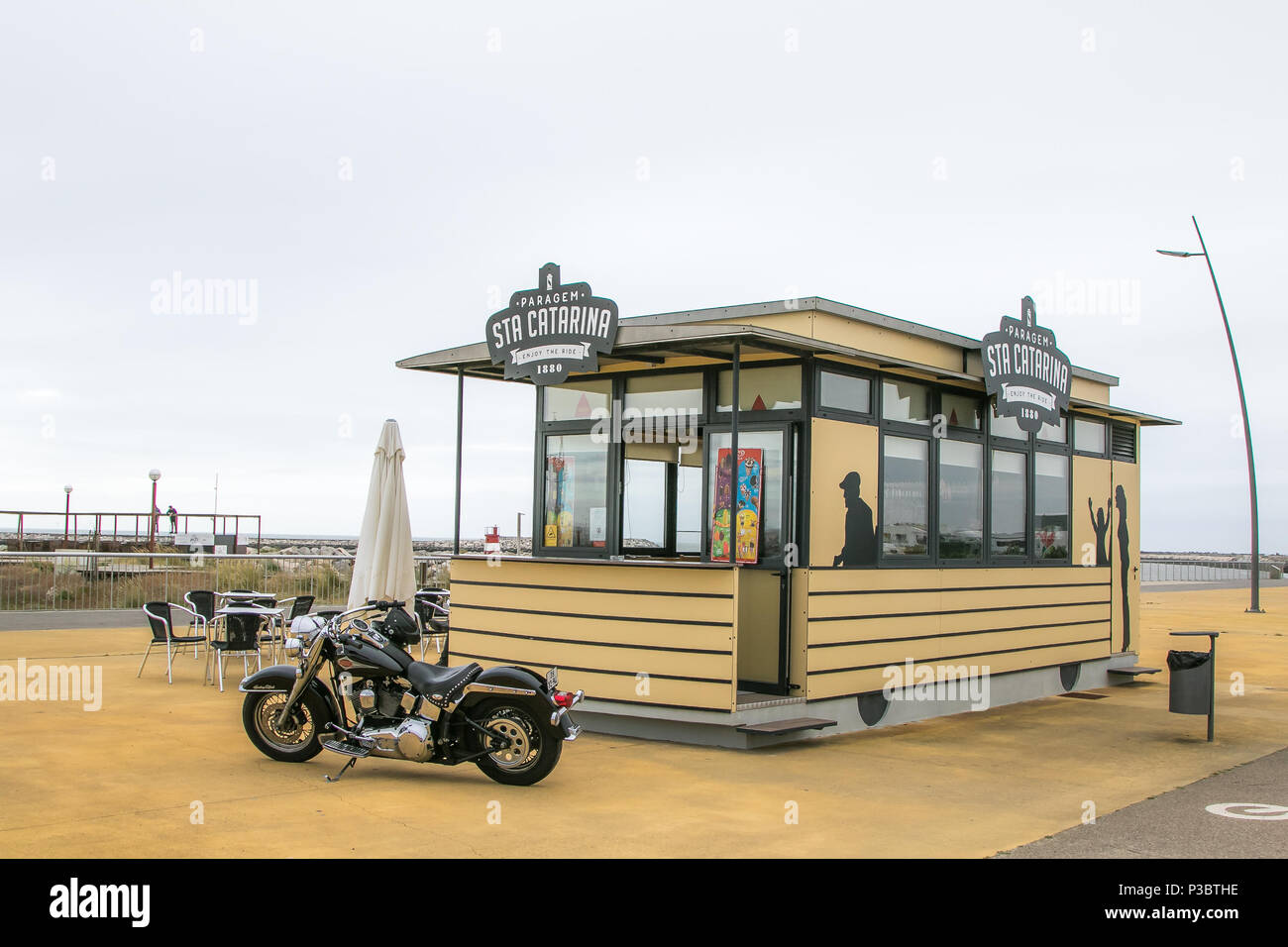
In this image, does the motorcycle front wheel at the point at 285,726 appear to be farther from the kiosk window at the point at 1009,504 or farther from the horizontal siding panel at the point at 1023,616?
the kiosk window at the point at 1009,504

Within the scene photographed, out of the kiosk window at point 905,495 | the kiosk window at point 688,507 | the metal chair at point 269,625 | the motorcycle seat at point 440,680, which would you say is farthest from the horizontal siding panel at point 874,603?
the metal chair at point 269,625

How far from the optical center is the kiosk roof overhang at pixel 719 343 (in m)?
8.92

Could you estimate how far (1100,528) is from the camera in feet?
46.4

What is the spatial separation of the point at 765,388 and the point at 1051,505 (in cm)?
470

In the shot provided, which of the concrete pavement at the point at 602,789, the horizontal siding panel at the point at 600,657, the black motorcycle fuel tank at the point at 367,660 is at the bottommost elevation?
the concrete pavement at the point at 602,789

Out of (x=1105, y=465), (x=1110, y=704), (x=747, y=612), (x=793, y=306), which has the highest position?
(x=793, y=306)

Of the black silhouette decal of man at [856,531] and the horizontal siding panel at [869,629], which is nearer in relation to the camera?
the horizontal siding panel at [869,629]

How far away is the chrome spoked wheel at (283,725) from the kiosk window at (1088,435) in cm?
913

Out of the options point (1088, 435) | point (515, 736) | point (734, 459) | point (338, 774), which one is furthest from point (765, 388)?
→ point (1088, 435)

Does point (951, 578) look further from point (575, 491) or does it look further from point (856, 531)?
point (575, 491)
